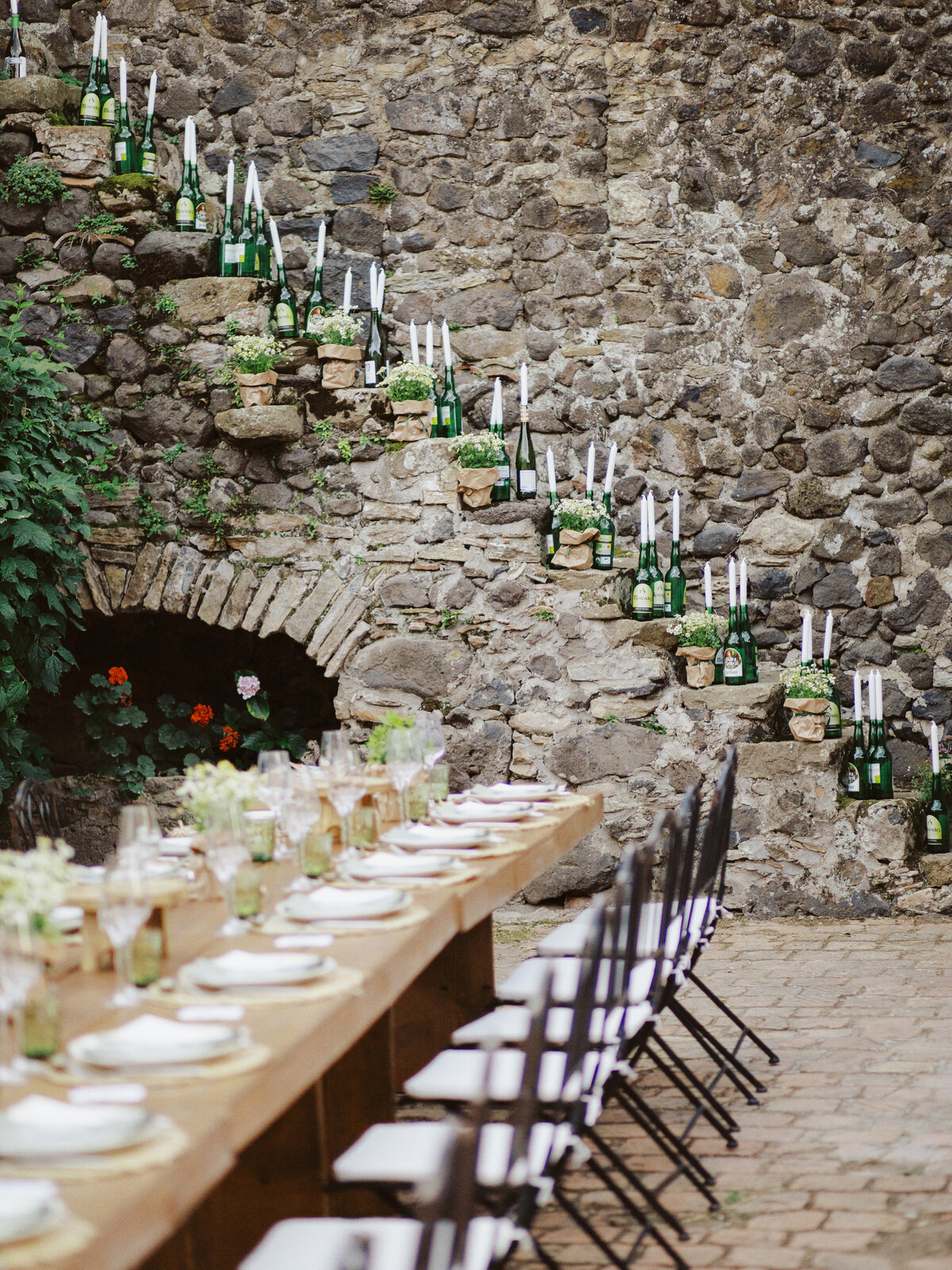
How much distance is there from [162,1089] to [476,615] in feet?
13.8

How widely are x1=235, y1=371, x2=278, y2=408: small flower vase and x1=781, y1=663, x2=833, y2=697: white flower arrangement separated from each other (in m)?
2.68

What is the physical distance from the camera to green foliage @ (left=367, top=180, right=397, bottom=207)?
22.5 feet

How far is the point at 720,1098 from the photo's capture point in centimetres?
355

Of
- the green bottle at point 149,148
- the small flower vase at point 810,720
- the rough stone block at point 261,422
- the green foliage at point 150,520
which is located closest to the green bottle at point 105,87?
the green bottle at point 149,148

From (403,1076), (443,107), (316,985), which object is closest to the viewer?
(316,985)

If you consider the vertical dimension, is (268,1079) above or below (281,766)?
below

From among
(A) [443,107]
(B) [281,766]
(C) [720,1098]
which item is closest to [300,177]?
(A) [443,107]

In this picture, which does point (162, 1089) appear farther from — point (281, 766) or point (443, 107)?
point (443, 107)

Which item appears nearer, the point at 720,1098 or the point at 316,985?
the point at 316,985

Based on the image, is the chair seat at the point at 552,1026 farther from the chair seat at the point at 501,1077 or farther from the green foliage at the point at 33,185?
the green foliage at the point at 33,185

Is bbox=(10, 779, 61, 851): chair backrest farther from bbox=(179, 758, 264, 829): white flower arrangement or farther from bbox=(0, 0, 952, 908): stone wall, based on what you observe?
bbox=(0, 0, 952, 908): stone wall

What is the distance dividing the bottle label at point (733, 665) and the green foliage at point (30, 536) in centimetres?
293

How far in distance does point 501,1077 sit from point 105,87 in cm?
576

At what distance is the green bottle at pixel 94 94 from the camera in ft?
20.2
